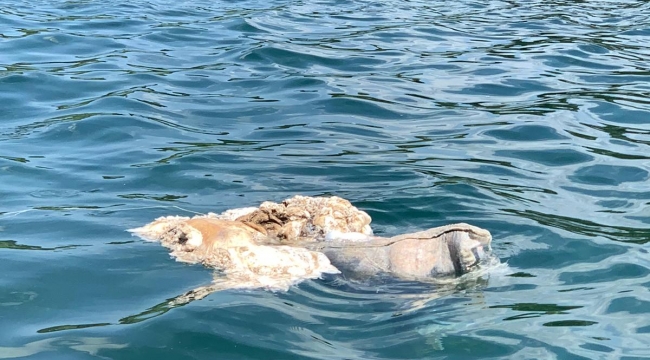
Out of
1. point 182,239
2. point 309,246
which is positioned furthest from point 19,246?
point 309,246

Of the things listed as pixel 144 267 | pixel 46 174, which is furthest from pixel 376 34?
pixel 144 267

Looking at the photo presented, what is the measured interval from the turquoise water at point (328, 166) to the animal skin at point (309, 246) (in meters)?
0.10

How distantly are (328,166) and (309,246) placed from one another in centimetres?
227

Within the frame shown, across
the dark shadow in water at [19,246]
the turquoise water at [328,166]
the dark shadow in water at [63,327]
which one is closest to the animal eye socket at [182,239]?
the turquoise water at [328,166]

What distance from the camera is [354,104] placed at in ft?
28.8

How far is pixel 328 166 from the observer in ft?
22.7

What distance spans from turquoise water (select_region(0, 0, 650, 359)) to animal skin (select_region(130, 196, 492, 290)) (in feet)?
0.33

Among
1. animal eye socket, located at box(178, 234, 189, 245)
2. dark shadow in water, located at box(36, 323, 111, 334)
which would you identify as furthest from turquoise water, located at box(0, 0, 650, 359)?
animal eye socket, located at box(178, 234, 189, 245)

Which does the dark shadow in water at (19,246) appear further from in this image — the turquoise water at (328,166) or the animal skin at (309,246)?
the animal skin at (309,246)

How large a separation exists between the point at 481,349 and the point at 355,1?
1240cm

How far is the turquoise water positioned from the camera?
4.04 m

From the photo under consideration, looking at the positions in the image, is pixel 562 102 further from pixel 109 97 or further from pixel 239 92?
pixel 109 97

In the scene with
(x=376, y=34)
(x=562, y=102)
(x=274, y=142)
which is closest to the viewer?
(x=274, y=142)

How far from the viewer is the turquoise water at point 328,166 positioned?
4.04 meters
